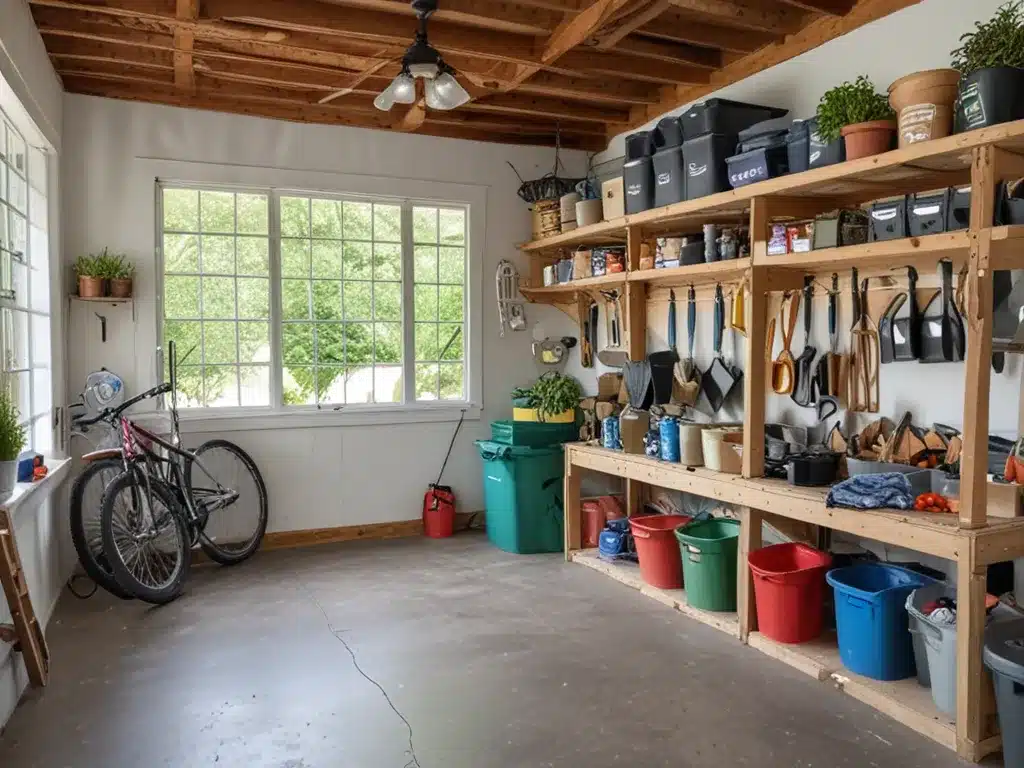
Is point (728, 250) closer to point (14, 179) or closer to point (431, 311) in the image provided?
point (431, 311)

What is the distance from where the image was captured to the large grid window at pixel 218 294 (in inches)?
209

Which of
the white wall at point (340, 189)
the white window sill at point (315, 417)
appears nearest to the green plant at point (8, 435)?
the white wall at point (340, 189)

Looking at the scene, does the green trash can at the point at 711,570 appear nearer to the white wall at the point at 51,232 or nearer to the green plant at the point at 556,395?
the green plant at the point at 556,395

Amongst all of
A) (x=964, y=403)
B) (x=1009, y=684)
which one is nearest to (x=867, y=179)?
(x=964, y=403)

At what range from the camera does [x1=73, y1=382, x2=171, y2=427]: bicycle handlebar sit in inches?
182

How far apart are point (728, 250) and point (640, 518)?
167 cm

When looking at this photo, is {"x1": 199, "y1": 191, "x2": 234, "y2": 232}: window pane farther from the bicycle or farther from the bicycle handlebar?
the bicycle handlebar

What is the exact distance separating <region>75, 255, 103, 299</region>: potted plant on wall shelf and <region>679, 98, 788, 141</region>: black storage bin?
358cm

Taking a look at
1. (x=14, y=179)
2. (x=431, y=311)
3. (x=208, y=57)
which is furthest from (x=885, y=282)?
(x=14, y=179)

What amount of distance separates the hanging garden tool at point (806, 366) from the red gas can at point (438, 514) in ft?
8.89

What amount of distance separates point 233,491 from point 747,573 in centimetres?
335

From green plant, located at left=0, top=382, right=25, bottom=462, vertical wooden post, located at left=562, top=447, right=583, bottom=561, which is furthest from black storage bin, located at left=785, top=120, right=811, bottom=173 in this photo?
green plant, located at left=0, top=382, right=25, bottom=462

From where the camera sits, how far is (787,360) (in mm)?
4191

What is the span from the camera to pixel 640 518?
190 inches
